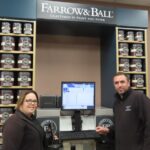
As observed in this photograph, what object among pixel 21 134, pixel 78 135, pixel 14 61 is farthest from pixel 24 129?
pixel 14 61

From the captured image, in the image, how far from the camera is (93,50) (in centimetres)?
444

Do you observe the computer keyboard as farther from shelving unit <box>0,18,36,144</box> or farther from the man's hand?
shelving unit <box>0,18,36,144</box>

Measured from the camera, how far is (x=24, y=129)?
2227 mm

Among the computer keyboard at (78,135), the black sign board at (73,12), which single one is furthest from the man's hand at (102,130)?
the black sign board at (73,12)

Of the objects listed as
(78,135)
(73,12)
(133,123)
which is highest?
(73,12)

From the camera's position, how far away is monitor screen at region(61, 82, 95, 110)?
329 cm

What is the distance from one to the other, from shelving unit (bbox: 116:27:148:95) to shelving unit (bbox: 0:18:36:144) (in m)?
1.26

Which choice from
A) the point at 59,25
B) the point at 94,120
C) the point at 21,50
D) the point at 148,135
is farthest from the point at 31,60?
the point at 148,135

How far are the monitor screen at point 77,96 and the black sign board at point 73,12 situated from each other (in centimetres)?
95

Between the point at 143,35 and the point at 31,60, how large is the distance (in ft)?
5.69

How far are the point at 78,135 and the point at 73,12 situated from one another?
166 centimetres

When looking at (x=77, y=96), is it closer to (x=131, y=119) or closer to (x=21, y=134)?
(x=131, y=119)

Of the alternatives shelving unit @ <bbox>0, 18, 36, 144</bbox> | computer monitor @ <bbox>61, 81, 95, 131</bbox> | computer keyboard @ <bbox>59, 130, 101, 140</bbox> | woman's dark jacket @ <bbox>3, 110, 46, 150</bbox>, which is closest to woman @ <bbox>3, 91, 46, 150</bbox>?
woman's dark jacket @ <bbox>3, 110, 46, 150</bbox>

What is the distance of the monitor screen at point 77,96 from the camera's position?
3287mm
